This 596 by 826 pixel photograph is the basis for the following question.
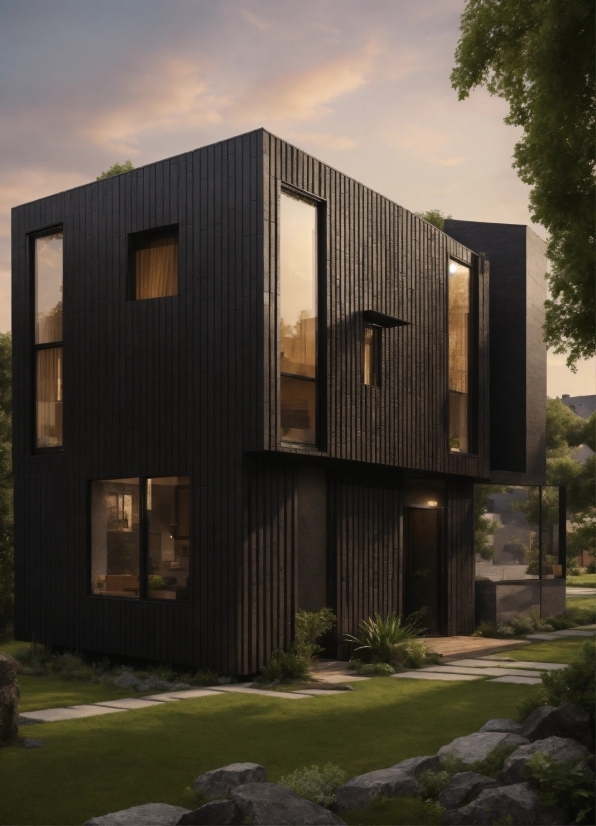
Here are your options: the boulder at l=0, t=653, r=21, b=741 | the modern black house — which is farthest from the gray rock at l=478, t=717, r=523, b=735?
the modern black house

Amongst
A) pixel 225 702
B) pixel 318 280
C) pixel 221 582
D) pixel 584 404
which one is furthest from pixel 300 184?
pixel 584 404

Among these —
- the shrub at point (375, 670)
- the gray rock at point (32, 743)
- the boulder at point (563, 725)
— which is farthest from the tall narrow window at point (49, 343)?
the boulder at point (563, 725)

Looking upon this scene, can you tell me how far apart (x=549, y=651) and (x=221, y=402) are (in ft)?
22.5

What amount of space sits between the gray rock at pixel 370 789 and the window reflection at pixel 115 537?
6.92 meters

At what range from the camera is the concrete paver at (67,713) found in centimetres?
902

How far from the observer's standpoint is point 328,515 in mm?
13273

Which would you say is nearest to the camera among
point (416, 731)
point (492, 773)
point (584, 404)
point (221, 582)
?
point (492, 773)

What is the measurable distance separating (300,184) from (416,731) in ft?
22.9

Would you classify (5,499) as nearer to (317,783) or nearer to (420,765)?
(317,783)

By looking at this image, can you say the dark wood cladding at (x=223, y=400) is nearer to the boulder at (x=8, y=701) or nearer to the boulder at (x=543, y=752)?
the boulder at (x=8, y=701)

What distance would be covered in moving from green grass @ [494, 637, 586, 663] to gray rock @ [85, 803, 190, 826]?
857cm

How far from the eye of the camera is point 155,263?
12.9 meters

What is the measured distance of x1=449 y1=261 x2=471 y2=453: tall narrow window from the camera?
16188mm

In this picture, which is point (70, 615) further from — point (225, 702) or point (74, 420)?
point (225, 702)
